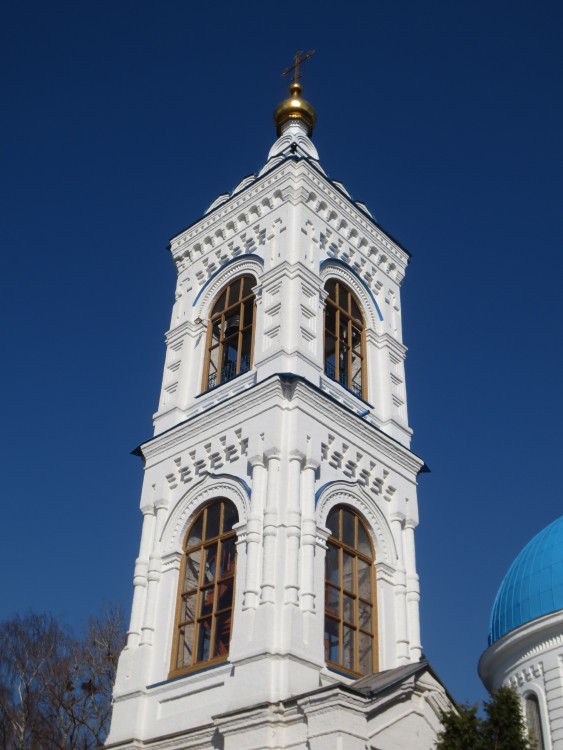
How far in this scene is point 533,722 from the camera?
819 inches

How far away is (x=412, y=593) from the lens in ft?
50.5

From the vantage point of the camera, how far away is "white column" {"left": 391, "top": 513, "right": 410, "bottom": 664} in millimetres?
14712

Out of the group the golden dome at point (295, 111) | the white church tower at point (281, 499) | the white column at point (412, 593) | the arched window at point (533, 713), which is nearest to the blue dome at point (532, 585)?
the arched window at point (533, 713)

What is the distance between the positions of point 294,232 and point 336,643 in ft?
26.7

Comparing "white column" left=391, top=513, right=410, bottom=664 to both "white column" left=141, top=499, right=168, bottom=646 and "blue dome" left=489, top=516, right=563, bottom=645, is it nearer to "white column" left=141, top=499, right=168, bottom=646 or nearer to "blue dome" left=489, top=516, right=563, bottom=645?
"white column" left=141, top=499, right=168, bottom=646

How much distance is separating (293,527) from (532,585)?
10.3 meters

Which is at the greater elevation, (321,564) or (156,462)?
(156,462)

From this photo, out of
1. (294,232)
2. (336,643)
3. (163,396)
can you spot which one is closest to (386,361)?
(294,232)

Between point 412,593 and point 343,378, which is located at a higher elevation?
point 343,378

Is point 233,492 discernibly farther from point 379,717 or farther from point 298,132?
point 298,132

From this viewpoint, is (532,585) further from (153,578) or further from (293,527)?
(153,578)

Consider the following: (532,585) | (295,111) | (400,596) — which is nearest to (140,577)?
(400,596)

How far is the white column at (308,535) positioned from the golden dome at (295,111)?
1215 cm

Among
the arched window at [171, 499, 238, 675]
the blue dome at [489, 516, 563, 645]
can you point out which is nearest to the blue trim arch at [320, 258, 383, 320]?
the arched window at [171, 499, 238, 675]
